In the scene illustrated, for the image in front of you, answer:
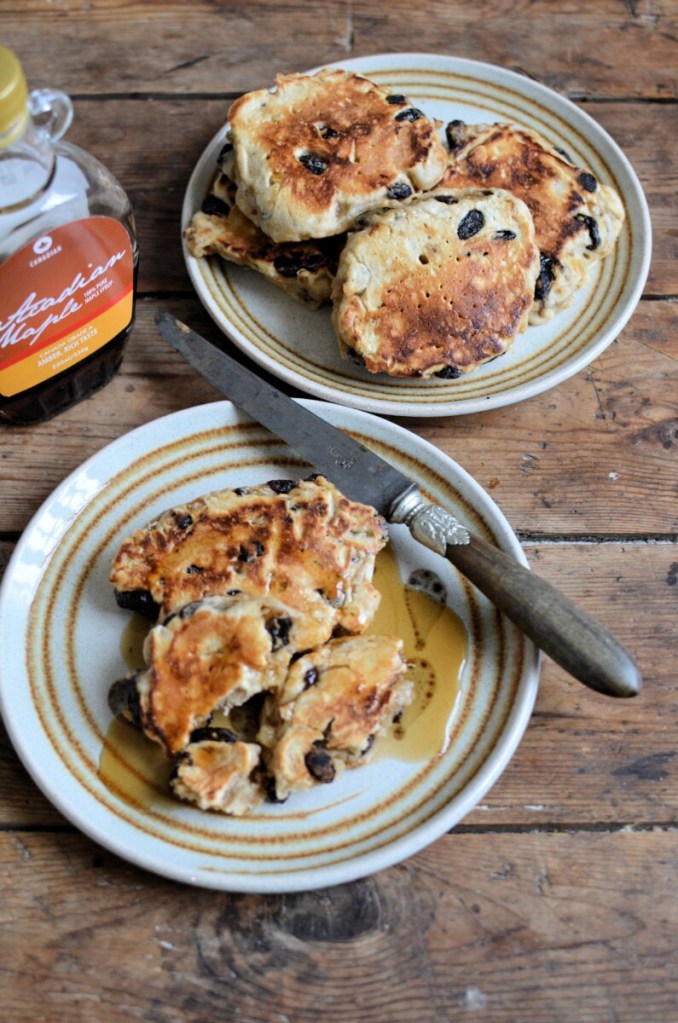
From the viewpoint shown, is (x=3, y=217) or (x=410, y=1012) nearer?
(x=410, y=1012)

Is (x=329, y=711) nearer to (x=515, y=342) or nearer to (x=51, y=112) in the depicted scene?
(x=515, y=342)

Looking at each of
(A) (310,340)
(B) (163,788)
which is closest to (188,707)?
(B) (163,788)

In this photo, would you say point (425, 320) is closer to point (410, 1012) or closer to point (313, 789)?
point (313, 789)

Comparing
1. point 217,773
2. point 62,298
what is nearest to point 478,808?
point 217,773

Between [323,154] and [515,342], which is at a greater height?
[323,154]

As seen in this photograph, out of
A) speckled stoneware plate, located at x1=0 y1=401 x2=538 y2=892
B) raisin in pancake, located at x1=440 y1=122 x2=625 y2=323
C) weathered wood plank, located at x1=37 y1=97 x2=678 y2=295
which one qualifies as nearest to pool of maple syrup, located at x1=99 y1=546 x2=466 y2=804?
speckled stoneware plate, located at x1=0 y1=401 x2=538 y2=892

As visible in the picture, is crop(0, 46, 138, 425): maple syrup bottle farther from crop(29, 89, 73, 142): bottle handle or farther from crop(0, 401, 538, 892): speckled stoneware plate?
crop(0, 401, 538, 892): speckled stoneware plate
